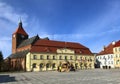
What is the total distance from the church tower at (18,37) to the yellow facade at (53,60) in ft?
61.7

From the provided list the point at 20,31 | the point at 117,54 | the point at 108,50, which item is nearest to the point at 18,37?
the point at 20,31

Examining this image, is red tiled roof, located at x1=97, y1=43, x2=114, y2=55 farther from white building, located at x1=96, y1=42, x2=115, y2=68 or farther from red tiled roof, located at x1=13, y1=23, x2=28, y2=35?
red tiled roof, located at x1=13, y1=23, x2=28, y2=35

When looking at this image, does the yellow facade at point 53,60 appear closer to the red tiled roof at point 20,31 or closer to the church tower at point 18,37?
the church tower at point 18,37

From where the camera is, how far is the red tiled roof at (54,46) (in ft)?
254

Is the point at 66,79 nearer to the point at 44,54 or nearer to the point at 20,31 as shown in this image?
the point at 44,54

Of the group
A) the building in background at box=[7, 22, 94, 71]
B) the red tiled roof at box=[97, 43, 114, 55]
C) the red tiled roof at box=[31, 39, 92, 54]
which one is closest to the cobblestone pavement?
the building in background at box=[7, 22, 94, 71]

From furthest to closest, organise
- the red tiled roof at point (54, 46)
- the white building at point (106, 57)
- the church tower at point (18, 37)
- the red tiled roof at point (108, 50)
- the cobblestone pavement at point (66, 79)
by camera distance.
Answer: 1. the church tower at point (18, 37)
2. the red tiled roof at point (108, 50)
3. the white building at point (106, 57)
4. the red tiled roof at point (54, 46)
5. the cobblestone pavement at point (66, 79)

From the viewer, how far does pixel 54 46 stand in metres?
82.6

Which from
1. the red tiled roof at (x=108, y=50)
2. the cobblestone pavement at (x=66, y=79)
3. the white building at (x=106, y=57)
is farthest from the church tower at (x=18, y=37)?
the cobblestone pavement at (x=66, y=79)

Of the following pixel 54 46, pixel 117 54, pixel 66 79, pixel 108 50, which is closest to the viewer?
pixel 66 79

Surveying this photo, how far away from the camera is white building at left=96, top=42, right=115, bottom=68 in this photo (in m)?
90.2

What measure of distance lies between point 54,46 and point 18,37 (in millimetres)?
18708

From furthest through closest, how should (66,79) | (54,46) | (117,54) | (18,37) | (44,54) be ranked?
(18,37)
(117,54)
(54,46)
(44,54)
(66,79)

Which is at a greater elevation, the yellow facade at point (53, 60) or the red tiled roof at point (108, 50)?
the red tiled roof at point (108, 50)
